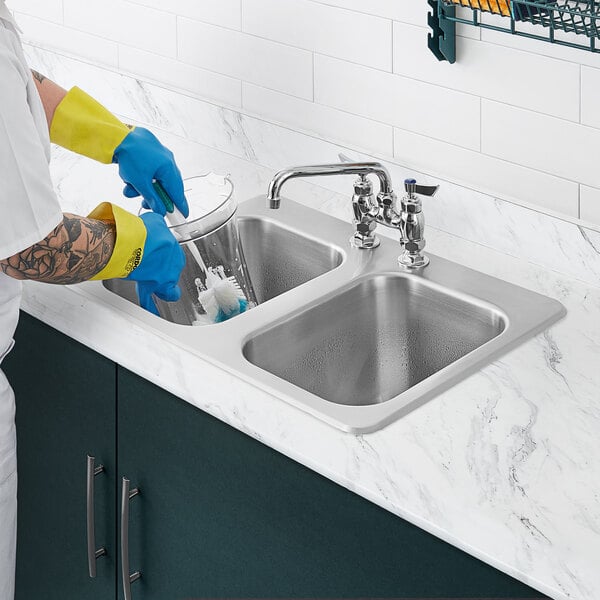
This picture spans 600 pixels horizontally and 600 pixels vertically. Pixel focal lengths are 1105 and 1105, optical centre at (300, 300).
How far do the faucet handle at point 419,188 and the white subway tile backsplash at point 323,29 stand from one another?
10.2 inches

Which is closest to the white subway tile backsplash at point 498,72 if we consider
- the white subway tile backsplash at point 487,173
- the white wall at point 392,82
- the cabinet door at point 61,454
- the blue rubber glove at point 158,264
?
the white wall at point 392,82

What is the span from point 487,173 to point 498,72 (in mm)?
172

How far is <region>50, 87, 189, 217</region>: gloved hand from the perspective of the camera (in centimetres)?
182

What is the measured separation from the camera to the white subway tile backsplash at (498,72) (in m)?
1.68

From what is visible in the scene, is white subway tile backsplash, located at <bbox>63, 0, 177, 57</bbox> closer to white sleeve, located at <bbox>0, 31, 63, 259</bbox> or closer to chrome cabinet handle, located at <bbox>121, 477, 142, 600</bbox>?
white sleeve, located at <bbox>0, 31, 63, 259</bbox>

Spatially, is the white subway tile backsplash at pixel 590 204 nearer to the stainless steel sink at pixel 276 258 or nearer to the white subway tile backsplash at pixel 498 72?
the white subway tile backsplash at pixel 498 72

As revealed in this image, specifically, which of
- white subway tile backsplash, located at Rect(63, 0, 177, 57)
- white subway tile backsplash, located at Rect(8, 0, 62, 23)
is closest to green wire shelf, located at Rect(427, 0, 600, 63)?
white subway tile backsplash, located at Rect(63, 0, 177, 57)

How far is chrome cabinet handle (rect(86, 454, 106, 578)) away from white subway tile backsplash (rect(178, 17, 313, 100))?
2.64 ft

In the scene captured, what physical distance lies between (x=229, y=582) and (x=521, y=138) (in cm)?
83

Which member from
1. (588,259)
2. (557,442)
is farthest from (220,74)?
(557,442)

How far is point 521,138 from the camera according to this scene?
69.7 inches

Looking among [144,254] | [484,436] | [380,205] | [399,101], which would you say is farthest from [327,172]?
[484,436]

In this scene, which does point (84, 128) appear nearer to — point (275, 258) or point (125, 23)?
point (275, 258)

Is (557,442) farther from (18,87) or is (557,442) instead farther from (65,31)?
(65,31)
